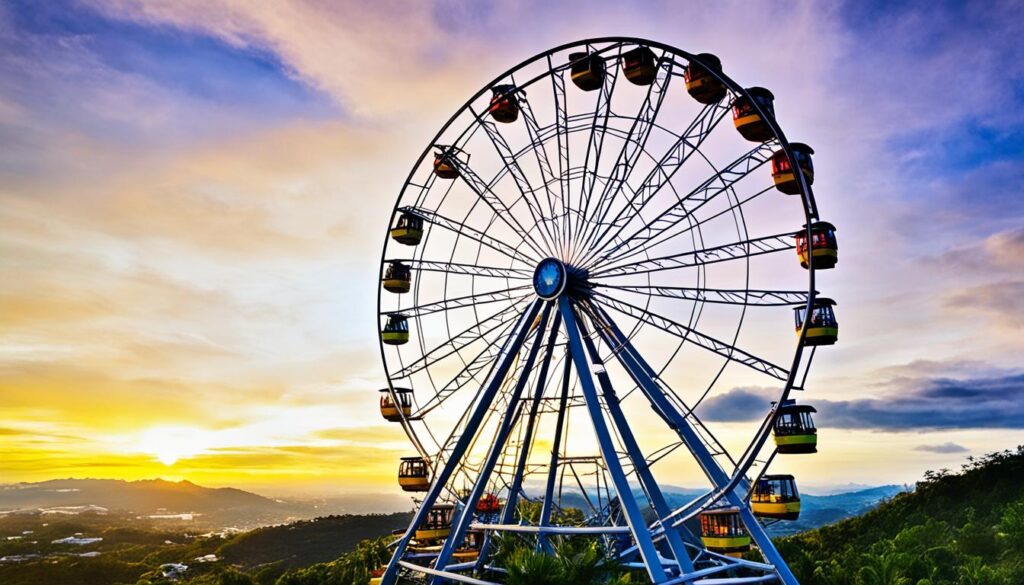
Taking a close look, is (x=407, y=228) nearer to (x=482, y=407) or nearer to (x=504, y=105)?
(x=504, y=105)

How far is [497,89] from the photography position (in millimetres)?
27641

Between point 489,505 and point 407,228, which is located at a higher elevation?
point 407,228

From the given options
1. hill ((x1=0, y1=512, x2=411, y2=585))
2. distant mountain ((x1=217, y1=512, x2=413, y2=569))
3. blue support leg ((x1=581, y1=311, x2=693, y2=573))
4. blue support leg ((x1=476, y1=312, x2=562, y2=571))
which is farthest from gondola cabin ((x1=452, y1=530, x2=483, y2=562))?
distant mountain ((x1=217, y1=512, x2=413, y2=569))

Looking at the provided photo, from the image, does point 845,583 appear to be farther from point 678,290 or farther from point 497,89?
point 497,89

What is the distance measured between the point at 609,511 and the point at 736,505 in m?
4.24

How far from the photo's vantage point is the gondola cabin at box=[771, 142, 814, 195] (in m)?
22.8

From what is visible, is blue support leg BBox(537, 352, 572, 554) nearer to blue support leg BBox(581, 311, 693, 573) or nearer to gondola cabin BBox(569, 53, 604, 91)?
blue support leg BBox(581, 311, 693, 573)

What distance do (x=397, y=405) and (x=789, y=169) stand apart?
15.9 meters

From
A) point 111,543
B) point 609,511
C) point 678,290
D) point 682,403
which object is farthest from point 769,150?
point 111,543

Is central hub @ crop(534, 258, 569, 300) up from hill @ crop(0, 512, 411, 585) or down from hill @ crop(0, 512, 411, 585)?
up

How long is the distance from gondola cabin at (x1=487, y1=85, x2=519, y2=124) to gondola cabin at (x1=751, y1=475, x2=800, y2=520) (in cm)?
1485

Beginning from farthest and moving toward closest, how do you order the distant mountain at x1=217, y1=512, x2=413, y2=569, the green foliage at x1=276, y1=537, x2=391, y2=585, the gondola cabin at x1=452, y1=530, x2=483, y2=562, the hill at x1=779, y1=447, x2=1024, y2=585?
the distant mountain at x1=217, y1=512, x2=413, y2=569, the green foliage at x1=276, y1=537, x2=391, y2=585, the hill at x1=779, y1=447, x2=1024, y2=585, the gondola cabin at x1=452, y1=530, x2=483, y2=562

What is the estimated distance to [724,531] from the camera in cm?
2350

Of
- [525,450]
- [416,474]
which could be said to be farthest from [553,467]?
[416,474]
